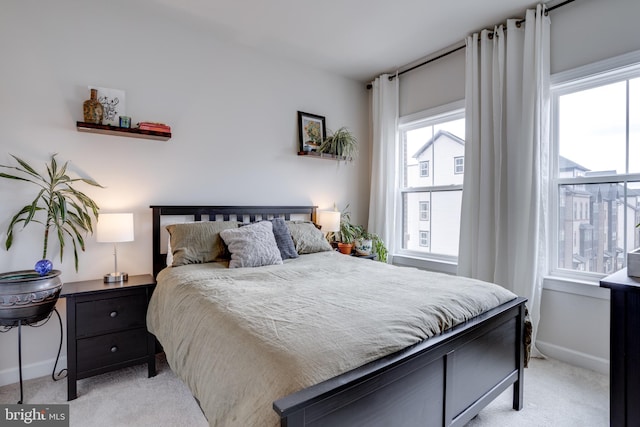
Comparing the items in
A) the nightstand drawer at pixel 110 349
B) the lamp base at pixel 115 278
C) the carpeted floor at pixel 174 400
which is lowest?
the carpeted floor at pixel 174 400

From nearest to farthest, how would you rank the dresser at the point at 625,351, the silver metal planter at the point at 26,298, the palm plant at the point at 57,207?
the dresser at the point at 625,351, the silver metal planter at the point at 26,298, the palm plant at the point at 57,207

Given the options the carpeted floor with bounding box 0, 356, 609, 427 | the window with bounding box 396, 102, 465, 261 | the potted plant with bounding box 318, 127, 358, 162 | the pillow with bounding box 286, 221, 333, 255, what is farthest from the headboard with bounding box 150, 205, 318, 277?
the window with bounding box 396, 102, 465, 261

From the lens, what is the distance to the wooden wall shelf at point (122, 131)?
241 cm

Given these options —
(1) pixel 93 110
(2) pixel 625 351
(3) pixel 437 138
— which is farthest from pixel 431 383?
(3) pixel 437 138

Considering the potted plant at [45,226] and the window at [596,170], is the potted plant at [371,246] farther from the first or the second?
the potted plant at [45,226]

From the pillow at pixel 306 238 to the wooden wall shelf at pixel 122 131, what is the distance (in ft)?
4.50

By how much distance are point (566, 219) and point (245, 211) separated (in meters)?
2.90

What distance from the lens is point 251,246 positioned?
252 cm

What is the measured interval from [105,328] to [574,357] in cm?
356

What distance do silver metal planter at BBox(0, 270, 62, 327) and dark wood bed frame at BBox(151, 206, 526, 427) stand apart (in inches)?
73.5

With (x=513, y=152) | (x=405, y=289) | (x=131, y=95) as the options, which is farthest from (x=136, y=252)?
(x=513, y=152)

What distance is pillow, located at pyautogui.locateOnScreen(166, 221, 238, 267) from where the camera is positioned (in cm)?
248

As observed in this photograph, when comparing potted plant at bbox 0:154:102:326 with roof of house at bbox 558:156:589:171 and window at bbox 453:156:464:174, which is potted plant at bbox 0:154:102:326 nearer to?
window at bbox 453:156:464:174

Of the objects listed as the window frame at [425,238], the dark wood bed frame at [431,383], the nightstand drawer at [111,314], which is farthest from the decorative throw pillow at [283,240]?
the window frame at [425,238]
